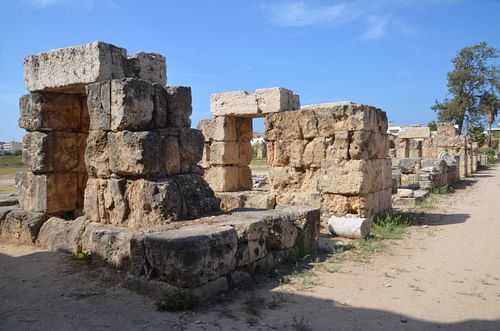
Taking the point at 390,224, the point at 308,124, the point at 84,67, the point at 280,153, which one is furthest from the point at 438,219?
the point at 84,67

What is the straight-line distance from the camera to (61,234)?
6148mm

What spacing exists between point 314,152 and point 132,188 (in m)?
4.25

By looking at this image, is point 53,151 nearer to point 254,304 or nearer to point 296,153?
point 254,304

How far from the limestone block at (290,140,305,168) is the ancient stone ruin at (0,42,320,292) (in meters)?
2.84

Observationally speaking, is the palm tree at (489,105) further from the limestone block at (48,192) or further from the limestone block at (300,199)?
the limestone block at (48,192)

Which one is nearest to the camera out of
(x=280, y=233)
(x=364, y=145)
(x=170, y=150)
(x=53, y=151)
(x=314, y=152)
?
(x=280, y=233)

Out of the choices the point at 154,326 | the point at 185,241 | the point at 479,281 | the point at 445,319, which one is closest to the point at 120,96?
the point at 185,241

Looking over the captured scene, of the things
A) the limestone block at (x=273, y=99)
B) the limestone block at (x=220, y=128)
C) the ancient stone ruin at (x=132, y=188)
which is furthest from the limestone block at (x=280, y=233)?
the limestone block at (x=220, y=128)

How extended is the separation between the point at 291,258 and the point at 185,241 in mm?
1876

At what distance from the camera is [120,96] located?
5.34 metres

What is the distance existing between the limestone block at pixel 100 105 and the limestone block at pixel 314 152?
4.35 meters

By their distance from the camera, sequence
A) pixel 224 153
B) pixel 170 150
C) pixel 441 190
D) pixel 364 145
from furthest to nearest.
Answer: pixel 441 190, pixel 224 153, pixel 364 145, pixel 170 150

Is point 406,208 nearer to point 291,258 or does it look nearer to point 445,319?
point 291,258

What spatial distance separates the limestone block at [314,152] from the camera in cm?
847
